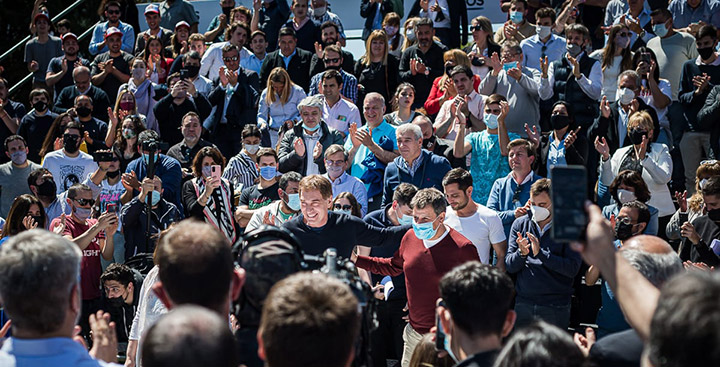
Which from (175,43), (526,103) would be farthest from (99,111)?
(526,103)

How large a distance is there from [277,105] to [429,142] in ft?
7.92

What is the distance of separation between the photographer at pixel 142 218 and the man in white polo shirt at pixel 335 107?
2.65 metres

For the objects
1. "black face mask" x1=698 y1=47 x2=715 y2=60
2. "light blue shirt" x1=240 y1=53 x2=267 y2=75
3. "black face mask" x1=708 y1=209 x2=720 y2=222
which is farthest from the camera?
"light blue shirt" x1=240 y1=53 x2=267 y2=75

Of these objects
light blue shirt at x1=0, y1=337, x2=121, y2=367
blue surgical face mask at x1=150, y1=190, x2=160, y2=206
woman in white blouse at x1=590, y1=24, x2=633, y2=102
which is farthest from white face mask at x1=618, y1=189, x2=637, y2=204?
light blue shirt at x1=0, y1=337, x2=121, y2=367

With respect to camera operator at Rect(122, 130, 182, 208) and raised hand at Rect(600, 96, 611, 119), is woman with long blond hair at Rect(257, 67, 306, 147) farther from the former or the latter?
raised hand at Rect(600, 96, 611, 119)

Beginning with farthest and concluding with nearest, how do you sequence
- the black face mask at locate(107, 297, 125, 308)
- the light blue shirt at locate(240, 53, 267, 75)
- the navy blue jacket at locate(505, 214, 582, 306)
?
1. the light blue shirt at locate(240, 53, 267, 75)
2. the black face mask at locate(107, 297, 125, 308)
3. the navy blue jacket at locate(505, 214, 582, 306)

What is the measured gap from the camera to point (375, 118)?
1019cm

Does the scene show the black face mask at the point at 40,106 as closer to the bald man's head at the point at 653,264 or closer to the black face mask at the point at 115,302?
the black face mask at the point at 115,302

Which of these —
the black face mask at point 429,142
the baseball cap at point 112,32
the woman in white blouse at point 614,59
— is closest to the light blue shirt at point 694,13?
the woman in white blouse at point 614,59

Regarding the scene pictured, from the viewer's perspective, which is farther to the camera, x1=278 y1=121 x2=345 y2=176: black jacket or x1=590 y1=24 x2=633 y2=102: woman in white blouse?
x1=590 y1=24 x2=633 y2=102: woman in white blouse

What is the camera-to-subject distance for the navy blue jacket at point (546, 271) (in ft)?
23.1

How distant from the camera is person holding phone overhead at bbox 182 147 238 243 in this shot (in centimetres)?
853

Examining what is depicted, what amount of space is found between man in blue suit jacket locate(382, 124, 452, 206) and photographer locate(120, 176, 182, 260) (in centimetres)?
216

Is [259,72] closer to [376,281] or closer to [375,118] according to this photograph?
[375,118]
